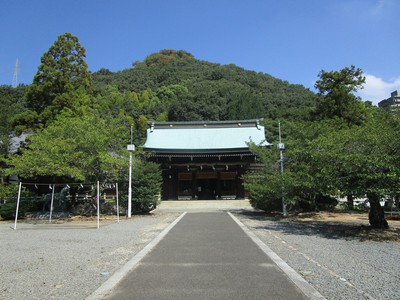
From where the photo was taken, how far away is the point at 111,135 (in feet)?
60.6

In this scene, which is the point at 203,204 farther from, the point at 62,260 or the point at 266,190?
the point at 62,260

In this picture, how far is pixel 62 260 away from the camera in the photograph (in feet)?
23.5

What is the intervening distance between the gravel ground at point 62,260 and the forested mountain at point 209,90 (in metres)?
45.1

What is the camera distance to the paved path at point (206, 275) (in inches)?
184

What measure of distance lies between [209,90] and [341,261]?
6117 centimetres

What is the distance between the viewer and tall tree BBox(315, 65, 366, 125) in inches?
955

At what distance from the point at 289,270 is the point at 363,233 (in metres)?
6.50

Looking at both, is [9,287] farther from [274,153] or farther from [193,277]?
[274,153]

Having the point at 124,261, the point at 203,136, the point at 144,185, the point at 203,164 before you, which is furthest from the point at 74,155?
the point at 203,136

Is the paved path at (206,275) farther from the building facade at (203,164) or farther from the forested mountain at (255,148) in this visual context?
the building facade at (203,164)

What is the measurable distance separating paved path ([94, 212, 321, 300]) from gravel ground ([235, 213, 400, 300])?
0.53 meters

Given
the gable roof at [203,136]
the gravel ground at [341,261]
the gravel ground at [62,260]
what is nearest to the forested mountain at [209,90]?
the gable roof at [203,136]

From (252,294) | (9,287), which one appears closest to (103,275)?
(9,287)

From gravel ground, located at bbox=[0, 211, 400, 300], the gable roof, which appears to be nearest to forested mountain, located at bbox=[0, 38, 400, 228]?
gravel ground, located at bbox=[0, 211, 400, 300]
